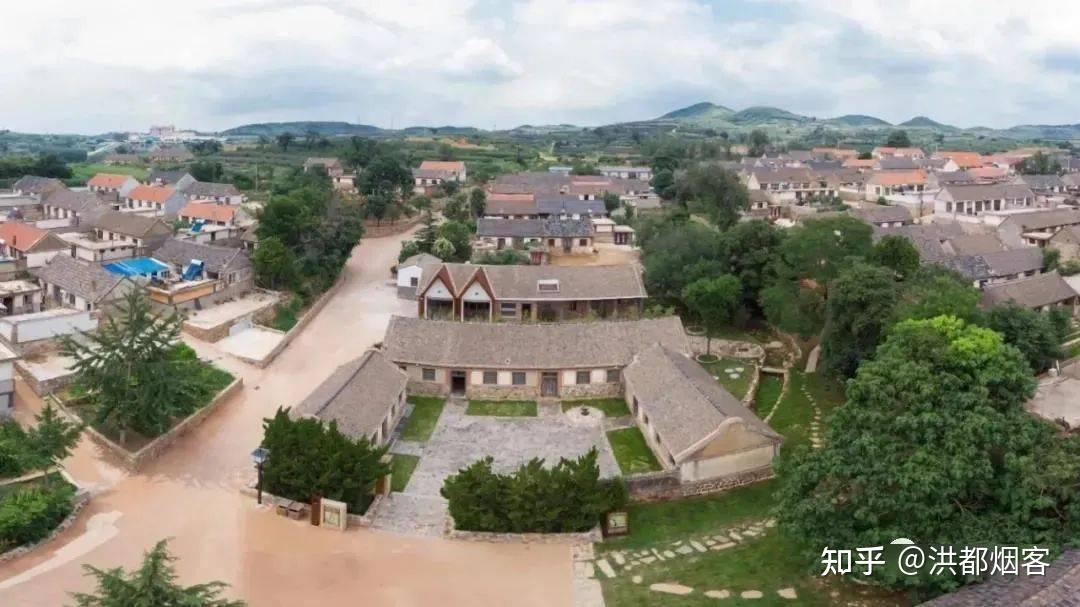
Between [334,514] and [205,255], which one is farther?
[205,255]

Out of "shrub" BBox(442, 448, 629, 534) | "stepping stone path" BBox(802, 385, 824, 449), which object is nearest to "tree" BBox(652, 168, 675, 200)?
"stepping stone path" BBox(802, 385, 824, 449)

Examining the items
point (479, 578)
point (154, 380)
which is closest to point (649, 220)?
point (154, 380)

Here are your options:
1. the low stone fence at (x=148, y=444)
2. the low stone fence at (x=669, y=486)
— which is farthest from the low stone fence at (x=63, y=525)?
the low stone fence at (x=669, y=486)

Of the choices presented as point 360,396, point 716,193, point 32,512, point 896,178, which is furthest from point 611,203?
point 32,512

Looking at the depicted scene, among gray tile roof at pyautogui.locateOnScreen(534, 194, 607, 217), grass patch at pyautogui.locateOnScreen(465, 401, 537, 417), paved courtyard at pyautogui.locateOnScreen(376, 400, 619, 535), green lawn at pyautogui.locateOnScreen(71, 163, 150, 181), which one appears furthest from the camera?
green lawn at pyautogui.locateOnScreen(71, 163, 150, 181)

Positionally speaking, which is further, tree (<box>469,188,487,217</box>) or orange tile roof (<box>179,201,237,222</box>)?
tree (<box>469,188,487,217</box>)

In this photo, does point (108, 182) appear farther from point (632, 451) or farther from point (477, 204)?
point (632, 451)

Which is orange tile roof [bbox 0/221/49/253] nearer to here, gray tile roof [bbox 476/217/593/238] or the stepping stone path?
gray tile roof [bbox 476/217/593/238]
